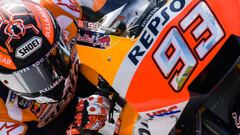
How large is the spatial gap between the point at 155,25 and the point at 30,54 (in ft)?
2.15

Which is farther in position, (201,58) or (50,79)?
(50,79)

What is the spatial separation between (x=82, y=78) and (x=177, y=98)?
84 cm

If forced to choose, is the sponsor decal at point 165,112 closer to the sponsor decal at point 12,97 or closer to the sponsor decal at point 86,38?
the sponsor decal at point 86,38

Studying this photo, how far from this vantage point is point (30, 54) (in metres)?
1.63

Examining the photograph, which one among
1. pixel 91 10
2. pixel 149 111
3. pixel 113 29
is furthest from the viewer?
pixel 91 10

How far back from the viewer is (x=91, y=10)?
213 cm

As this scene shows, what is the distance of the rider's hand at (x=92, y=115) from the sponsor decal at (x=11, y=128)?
0.85ft

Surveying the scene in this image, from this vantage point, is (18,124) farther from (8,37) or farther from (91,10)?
(91,10)

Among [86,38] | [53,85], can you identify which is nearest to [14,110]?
[53,85]

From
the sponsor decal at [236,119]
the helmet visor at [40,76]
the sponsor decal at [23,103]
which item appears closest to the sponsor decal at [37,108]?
the sponsor decal at [23,103]

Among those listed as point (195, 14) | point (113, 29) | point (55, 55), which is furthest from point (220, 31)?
point (55, 55)

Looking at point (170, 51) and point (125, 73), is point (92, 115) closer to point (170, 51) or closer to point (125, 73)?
point (125, 73)

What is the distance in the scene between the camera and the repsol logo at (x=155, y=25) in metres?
1.17

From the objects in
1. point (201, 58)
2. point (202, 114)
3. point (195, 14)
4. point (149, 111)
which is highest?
point (195, 14)
